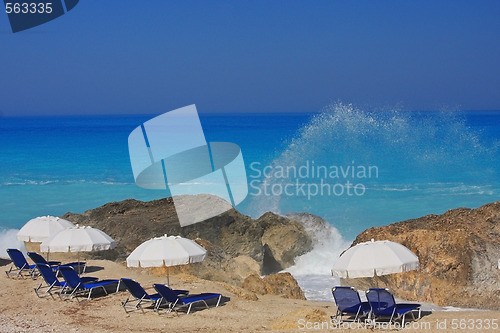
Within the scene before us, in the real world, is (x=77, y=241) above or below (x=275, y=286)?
above

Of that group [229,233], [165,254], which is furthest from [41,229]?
[229,233]

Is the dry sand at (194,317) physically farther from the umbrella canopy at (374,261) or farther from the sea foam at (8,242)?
the sea foam at (8,242)

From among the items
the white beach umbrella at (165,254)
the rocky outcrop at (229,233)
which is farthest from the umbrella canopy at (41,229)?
the white beach umbrella at (165,254)

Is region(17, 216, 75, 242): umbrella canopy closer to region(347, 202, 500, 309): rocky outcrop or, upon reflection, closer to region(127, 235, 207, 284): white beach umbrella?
region(127, 235, 207, 284): white beach umbrella

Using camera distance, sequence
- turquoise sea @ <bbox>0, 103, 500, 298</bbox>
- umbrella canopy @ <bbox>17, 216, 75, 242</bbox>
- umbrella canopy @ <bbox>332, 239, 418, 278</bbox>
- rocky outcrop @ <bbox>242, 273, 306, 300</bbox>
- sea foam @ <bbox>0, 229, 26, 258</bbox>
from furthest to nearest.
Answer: turquoise sea @ <bbox>0, 103, 500, 298</bbox>, sea foam @ <bbox>0, 229, 26, 258</bbox>, umbrella canopy @ <bbox>17, 216, 75, 242</bbox>, rocky outcrop @ <bbox>242, 273, 306, 300</bbox>, umbrella canopy @ <bbox>332, 239, 418, 278</bbox>

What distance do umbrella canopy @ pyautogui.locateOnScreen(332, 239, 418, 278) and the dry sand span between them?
812 millimetres

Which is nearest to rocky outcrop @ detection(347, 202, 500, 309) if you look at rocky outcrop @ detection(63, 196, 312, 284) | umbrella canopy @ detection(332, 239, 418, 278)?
umbrella canopy @ detection(332, 239, 418, 278)

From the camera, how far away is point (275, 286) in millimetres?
13867

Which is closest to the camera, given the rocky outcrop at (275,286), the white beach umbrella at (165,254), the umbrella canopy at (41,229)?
the white beach umbrella at (165,254)

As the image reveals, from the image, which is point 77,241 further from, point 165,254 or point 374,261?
point 374,261

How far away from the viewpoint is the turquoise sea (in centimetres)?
3566

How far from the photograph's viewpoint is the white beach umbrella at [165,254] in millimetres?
11438

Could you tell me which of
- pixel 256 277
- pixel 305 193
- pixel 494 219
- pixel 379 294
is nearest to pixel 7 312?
pixel 256 277

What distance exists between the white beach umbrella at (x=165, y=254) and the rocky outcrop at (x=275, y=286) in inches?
95.1
